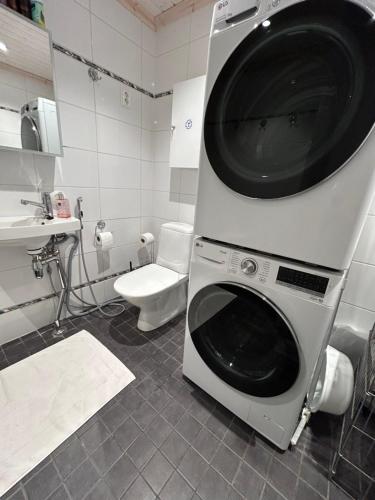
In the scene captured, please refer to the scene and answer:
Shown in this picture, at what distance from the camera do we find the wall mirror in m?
1.09

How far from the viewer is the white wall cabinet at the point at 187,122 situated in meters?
1.41

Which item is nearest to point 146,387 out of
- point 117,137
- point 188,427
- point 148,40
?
point 188,427

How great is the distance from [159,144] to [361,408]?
6.96 feet

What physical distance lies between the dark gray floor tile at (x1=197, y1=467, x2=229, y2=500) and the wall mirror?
1862 millimetres

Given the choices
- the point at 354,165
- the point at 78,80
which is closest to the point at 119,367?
the point at 354,165

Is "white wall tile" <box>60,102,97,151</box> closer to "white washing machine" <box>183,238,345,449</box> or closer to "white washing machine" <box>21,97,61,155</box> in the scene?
"white washing machine" <box>21,97,61,155</box>

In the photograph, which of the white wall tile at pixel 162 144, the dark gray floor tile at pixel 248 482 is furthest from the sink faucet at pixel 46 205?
the dark gray floor tile at pixel 248 482

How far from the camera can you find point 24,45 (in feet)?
3.71

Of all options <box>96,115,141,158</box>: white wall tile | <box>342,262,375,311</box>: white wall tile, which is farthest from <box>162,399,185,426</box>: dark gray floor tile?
<box>96,115,141,158</box>: white wall tile

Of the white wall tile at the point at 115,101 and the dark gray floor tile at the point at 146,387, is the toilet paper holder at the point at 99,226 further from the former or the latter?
the dark gray floor tile at the point at 146,387

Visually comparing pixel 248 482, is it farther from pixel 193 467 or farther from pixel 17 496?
pixel 17 496

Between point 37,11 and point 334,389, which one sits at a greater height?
point 37,11

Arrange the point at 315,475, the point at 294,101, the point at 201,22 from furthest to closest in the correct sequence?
the point at 201,22 → the point at 315,475 → the point at 294,101

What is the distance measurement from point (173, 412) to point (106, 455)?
1.11 ft
